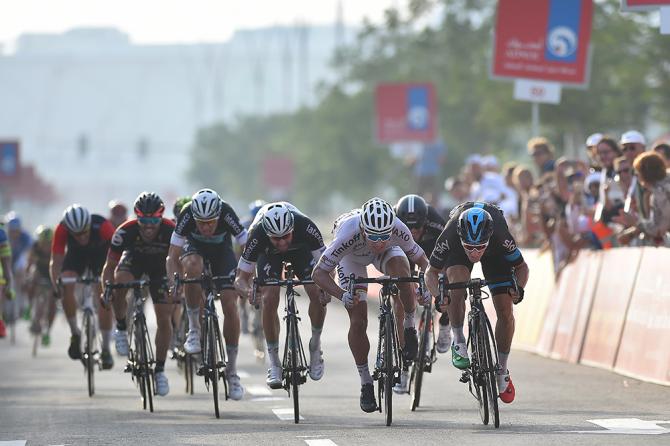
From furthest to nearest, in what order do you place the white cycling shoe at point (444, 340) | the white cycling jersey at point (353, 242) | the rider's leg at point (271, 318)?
the white cycling shoe at point (444, 340), the rider's leg at point (271, 318), the white cycling jersey at point (353, 242)

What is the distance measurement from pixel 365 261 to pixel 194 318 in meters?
2.25

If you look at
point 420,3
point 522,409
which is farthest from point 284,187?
point 522,409

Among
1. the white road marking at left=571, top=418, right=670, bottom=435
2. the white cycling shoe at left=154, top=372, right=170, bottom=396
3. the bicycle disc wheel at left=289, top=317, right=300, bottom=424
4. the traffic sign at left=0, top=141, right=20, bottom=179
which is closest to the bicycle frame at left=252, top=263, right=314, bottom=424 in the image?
the bicycle disc wheel at left=289, top=317, right=300, bottom=424

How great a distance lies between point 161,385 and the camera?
16125 mm

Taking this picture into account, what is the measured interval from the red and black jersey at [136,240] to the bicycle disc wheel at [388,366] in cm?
414

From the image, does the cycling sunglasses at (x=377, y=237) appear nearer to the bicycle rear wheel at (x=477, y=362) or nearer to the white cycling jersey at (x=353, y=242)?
the white cycling jersey at (x=353, y=242)

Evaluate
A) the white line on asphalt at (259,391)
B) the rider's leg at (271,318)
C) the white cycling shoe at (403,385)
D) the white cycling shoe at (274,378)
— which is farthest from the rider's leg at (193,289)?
the white cycling shoe at (403,385)

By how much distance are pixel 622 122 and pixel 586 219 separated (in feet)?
88.2

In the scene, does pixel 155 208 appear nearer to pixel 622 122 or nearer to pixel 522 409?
pixel 522 409

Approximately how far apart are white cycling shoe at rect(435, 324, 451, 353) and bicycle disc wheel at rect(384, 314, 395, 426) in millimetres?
2304

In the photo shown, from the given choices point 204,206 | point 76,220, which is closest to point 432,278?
point 204,206

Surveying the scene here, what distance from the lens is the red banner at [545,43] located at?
25594 millimetres

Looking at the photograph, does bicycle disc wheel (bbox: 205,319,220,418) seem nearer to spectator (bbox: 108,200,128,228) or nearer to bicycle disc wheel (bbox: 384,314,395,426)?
bicycle disc wheel (bbox: 384,314,395,426)

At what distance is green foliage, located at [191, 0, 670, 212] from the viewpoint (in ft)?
139
